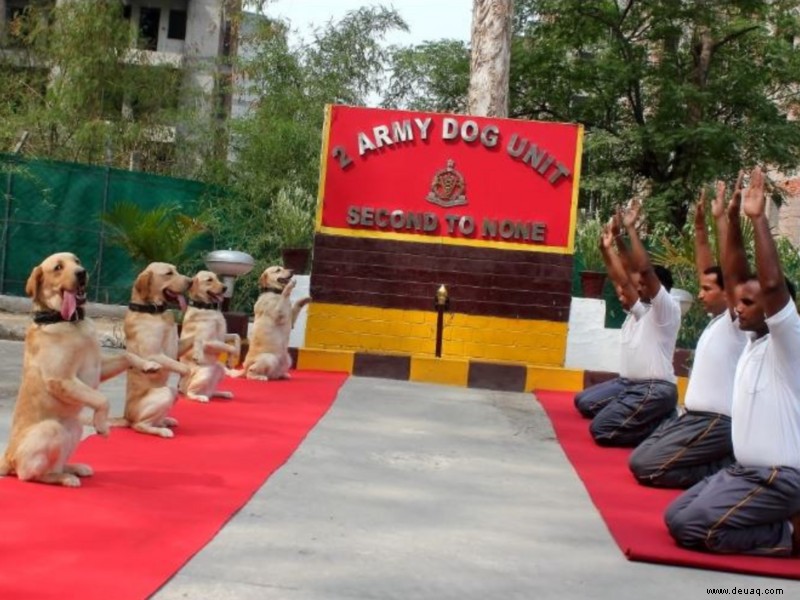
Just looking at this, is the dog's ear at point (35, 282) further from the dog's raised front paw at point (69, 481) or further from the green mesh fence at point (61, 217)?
the green mesh fence at point (61, 217)

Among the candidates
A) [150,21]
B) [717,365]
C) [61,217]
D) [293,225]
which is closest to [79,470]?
[717,365]

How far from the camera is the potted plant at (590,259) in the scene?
13703 mm

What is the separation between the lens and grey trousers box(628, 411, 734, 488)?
707 centimetres

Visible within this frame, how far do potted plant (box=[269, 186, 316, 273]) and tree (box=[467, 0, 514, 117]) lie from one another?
250 centimetres

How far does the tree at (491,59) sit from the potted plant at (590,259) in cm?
178

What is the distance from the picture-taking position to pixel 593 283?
1373 centimetres

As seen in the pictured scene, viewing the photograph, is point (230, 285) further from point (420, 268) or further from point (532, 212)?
point (532, 212)

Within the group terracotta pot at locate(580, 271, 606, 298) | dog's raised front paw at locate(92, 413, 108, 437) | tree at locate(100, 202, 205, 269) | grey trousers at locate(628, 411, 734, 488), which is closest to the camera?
dog's raised front paw at locate(92, 413, 108, 437)

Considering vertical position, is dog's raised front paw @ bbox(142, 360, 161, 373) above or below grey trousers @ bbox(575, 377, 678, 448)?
above

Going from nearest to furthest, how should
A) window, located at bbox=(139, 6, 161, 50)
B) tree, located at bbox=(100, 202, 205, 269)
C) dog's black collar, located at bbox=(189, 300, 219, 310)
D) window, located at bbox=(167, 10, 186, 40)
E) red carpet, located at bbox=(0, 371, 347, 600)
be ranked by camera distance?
1. red carpet, located at bbox=(0, 371, 347, 600)
2. dog's black collar, located at bbox=(189, 300, 219, 310)
3. tree, located at bbox=(100, 202, 205, 269)
4. window, located at bbox=(139, 6, 161, 50)
5. window, located at bbox=(167, 10, 186, 40)

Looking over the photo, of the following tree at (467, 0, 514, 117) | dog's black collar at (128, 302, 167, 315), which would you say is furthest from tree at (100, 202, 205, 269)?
dog's black collar at (128, 302, 167, 315)

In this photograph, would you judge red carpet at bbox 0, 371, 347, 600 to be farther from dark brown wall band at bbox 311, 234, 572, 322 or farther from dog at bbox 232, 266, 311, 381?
dark brown wall band at bbox 311, 234, 572, 322

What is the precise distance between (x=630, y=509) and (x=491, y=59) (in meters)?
9.74

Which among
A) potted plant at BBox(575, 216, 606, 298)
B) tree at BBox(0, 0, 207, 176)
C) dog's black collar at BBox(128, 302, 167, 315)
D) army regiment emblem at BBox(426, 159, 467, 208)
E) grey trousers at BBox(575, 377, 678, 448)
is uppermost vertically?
tree at BBox(0, 0, 207, 176)
